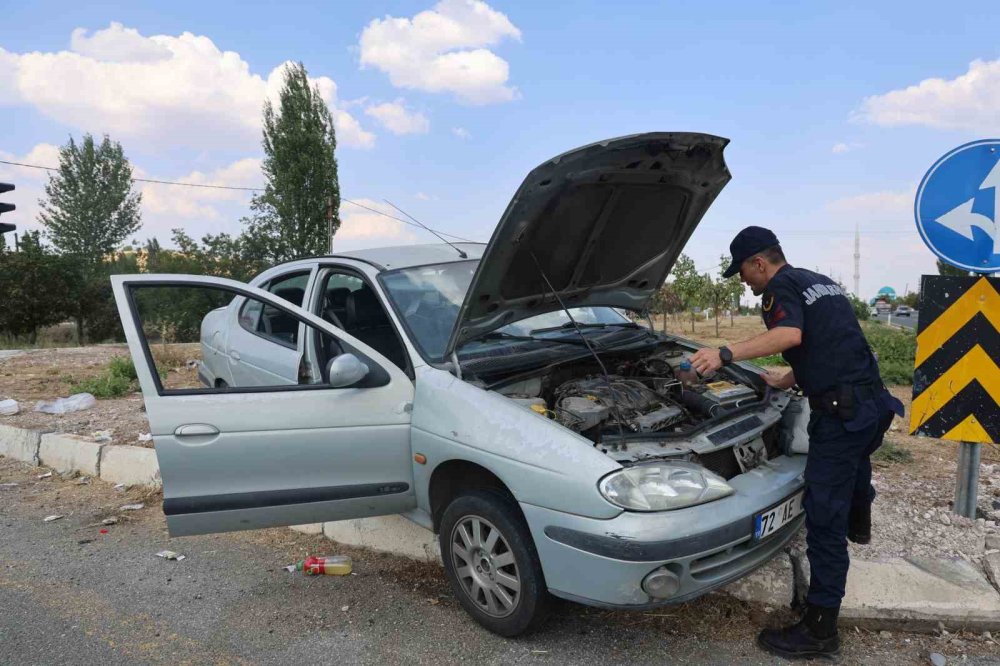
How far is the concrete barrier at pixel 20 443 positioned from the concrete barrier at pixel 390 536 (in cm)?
411

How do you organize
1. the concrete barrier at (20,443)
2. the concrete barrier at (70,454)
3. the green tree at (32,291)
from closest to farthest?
the concrete barrier at (70,454)
the concrete barrier at (20,443)
the green tree at (32,291)

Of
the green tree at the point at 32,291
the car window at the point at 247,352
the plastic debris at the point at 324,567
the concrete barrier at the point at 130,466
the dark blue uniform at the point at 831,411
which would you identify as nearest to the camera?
the dark blue uniform at the point at 831,411

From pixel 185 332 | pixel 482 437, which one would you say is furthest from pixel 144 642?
pixel 185 332

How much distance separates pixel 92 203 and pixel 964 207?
52.1 m

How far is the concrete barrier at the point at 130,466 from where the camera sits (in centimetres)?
557

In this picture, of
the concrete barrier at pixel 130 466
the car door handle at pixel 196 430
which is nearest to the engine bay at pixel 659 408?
the car door handle at pixel 196 430

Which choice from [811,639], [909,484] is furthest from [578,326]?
[909,484]

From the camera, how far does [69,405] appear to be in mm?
7969

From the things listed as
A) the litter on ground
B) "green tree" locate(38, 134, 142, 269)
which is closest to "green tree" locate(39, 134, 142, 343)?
"green tree" locate(38, 134, 142, 269)

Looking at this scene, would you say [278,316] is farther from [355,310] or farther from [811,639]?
[811,639]

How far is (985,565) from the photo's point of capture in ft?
11.1

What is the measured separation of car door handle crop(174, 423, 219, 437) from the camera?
3178 millimetres

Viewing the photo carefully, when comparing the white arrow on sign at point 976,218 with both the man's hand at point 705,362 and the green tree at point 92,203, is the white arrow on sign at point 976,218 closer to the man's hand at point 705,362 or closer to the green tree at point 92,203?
the man's hand at point 705,362

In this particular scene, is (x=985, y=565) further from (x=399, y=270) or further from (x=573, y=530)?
(x=399, y=270)
